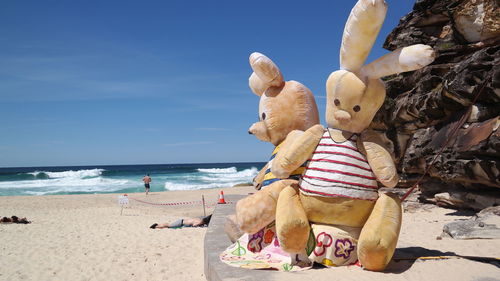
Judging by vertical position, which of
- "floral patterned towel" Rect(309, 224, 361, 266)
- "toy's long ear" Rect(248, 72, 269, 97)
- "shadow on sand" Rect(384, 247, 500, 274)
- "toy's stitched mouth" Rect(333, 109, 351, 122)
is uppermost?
"toy's long ear" Rect(248, 72, 269, 97)

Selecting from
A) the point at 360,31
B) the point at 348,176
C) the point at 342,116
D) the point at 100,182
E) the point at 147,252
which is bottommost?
the point at 100,182

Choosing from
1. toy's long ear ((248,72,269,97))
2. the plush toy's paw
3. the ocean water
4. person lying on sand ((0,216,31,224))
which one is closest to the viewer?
the plush toy's paw

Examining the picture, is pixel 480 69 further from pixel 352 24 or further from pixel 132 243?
pixel 132 243

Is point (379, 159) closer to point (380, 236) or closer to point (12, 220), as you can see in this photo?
point (380, 236)

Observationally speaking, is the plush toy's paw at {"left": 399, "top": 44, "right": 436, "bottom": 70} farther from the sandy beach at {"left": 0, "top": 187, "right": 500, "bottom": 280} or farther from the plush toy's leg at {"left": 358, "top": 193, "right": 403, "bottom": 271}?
the sandy beach at {"left": 0, "top": 187, "right": 500, "bottom": 280}

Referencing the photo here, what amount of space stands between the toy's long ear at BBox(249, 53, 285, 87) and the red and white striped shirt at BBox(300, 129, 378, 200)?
1224 mm

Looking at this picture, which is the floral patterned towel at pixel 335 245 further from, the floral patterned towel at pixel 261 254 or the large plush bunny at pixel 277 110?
the large plush bunny at pixel 277 110

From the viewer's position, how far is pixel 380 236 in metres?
3.21

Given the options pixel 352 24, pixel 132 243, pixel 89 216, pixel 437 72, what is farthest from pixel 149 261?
pixel 437 72

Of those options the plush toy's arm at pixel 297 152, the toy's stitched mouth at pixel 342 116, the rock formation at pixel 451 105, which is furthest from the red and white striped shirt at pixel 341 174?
the rock formation at pixel 451 105

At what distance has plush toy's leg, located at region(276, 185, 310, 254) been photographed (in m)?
3.36

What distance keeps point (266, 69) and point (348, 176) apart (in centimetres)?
167

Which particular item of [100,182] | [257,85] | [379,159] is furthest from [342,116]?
[100,182]

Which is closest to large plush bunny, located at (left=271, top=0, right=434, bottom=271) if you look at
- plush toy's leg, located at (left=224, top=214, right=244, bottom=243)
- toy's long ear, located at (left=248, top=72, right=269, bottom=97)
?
toy's long ear, located at (left=248, top=72, right=269, bottom=97)
